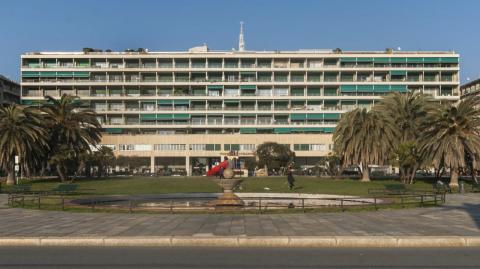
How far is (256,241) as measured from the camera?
523 inches

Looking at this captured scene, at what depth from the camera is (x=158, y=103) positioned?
11850 cm

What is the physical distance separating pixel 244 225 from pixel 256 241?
346cm

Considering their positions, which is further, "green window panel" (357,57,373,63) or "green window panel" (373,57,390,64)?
"green window panel" (357,57,373,63)

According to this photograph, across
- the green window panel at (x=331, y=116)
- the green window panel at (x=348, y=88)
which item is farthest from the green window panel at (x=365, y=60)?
the green window panel at (x=331, y=116)

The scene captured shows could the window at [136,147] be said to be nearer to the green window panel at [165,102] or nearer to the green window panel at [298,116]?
the green window panel at [165,102]

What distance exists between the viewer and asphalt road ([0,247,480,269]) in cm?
1045

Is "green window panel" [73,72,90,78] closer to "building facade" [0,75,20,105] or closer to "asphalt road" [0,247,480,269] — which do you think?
"building facade" [0,75,20,105]

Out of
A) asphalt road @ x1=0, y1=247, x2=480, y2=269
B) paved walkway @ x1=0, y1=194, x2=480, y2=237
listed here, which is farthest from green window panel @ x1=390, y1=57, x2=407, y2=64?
asphalt road @ x1=0, y1=247, x2=480, y2=269

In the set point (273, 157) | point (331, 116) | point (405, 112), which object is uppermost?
point (331, 116)

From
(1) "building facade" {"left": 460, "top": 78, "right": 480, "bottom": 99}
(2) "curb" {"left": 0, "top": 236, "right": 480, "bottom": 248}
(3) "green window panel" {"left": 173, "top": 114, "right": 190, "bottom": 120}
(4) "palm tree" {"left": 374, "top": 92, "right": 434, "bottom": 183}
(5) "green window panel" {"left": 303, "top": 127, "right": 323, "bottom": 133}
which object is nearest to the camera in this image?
(2) "curb" {"left": 0, "top": 236, "right": 480, "bottom": 248}

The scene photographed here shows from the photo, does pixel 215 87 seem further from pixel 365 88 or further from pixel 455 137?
pixel 455 137

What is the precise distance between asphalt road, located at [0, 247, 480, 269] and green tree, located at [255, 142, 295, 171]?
87575 mm

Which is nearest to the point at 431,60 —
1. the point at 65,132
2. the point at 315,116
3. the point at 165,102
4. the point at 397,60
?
the point at 397,60

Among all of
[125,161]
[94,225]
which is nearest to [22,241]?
[94,225]
